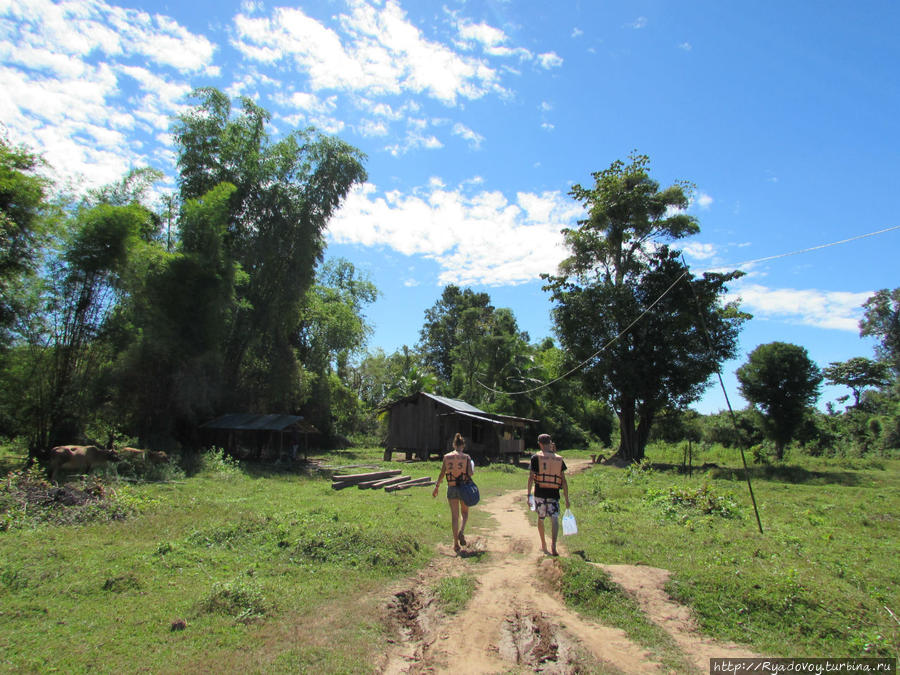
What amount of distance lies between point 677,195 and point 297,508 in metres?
24.5

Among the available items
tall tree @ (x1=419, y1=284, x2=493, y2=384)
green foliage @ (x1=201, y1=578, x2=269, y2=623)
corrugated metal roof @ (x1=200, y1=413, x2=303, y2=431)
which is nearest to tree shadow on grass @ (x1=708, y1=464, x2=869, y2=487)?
corrugated metal roof @ (x1=200, y1=413, x2=303, y2=431)

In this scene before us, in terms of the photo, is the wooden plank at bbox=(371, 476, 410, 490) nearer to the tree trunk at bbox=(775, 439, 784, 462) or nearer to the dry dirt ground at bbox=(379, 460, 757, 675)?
the dry dirt ground at bbox=(379, 460, 757, 675)

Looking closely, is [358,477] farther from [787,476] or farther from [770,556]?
[787,476]

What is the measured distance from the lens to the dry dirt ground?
380 cm

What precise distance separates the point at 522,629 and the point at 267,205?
870 inches

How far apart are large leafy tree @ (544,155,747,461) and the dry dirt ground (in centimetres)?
1785

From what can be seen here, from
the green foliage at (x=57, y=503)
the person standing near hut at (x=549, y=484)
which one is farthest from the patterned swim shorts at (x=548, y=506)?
the green foliage at (x=57, y=503)

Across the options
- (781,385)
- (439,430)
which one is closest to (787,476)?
(781,385)

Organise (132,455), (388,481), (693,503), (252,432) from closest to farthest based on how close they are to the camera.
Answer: (693,503), (132,455), (388,481), (252,432)

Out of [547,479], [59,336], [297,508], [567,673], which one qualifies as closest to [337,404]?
[59,336]

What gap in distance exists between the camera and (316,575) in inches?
224

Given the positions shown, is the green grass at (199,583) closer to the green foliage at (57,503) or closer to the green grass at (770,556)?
the green foliage at (57,503)

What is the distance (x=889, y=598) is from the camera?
4.93 meters

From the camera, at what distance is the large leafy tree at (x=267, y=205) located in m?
21.2
